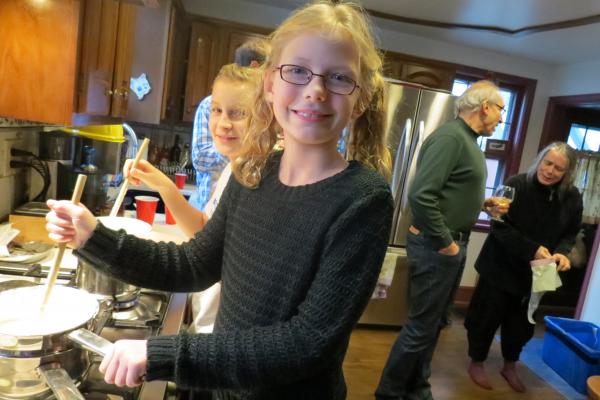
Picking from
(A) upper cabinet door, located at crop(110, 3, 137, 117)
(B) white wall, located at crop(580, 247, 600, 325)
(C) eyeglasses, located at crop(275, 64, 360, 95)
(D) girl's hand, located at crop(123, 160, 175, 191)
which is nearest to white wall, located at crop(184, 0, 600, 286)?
(B) white wall, located at crop(580, 247, 600, 325)

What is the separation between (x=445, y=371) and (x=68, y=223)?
100 inches

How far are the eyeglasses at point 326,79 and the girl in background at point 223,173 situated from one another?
1.42 ft

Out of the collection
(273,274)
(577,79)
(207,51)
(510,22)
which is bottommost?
(273,274)

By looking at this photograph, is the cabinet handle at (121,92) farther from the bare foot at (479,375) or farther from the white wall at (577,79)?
the white wall at (577,79)

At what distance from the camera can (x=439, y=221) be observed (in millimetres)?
2020

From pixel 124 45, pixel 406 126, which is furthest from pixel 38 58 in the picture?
pixel 406 126

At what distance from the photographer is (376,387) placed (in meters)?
2.44

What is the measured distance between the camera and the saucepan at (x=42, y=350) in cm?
67

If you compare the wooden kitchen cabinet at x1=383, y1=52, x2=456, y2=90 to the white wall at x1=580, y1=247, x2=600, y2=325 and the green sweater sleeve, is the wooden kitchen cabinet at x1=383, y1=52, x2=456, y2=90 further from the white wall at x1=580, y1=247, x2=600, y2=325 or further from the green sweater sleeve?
the white wall at x1=580, y1=247, x2=600, y2=325

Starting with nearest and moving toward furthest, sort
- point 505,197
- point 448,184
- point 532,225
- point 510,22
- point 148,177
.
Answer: point 148,177, point 448,184, point 505,197, point 532,225, point 510,22

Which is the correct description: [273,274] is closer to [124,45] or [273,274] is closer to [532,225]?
[124,45]

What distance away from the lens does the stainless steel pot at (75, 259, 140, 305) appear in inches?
41.3

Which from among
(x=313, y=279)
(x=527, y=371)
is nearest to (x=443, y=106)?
(x=527, y=371)

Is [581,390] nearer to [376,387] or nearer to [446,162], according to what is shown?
[376,387]
